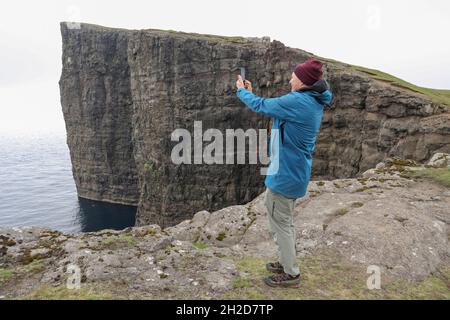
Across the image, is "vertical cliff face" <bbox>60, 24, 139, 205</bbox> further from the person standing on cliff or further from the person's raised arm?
the person standing on cliff

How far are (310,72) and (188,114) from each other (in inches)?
2186

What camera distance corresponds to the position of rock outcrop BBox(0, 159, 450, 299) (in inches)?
302

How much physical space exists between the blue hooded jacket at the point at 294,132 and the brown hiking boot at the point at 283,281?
1.89 m

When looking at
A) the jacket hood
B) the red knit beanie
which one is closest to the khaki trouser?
the jacket hood

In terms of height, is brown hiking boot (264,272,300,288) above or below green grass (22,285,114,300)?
above

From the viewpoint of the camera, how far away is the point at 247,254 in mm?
10094

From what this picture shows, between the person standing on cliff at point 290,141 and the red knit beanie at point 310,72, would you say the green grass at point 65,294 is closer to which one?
the person standing on cliff at point 290,141

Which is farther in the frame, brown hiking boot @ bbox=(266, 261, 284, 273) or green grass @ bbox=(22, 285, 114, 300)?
brown hiking boot @ bbox=(266, 261, 284, 273)

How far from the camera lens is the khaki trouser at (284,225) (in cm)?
764

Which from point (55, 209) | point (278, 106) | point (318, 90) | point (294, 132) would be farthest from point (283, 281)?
point (55, 209)

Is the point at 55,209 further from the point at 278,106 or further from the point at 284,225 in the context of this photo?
the point at 278,106

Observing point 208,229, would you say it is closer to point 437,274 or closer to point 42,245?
point 42,245
